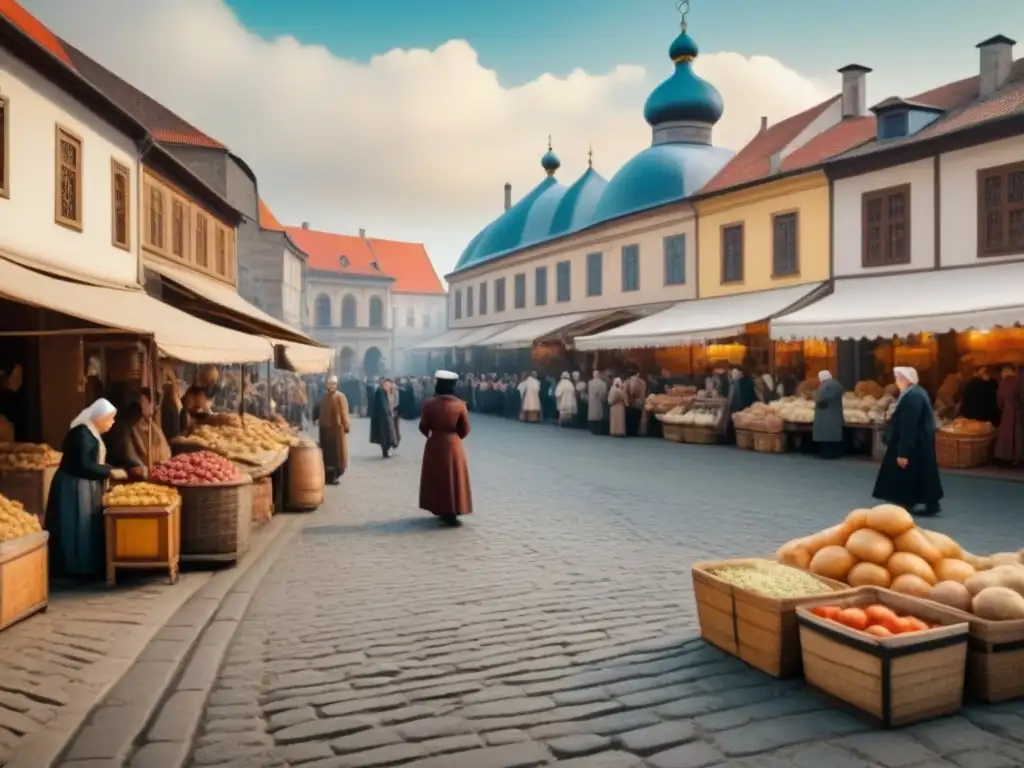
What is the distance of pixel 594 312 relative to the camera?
97.7 feet

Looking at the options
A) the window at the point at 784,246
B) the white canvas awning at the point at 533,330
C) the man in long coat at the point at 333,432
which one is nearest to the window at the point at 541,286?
the white canvas awning at the point at 533,330

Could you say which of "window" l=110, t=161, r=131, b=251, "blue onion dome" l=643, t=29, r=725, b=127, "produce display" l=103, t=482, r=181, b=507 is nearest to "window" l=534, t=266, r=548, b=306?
"blue onion dome" l=643, t=29, r=725, b=127

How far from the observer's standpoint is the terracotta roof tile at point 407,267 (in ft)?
242

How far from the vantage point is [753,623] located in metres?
4.94

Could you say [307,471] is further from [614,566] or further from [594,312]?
[594,312]

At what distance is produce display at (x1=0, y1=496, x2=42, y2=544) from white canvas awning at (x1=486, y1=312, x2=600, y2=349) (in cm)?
2285

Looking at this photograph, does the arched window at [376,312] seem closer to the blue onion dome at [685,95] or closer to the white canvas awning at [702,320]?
the blue onion dome at [685,95]

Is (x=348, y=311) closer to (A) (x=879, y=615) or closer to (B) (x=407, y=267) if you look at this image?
(B) (x=407, y=267)

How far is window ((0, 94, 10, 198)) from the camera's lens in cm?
997

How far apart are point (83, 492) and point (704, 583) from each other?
16.3ft

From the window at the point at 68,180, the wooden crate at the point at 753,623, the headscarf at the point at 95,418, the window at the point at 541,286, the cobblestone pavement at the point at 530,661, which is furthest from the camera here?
the window at the point at 541,286

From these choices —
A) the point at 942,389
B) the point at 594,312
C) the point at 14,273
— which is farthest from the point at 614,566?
the point at 594,312

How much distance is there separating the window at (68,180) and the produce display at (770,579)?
32.9ft

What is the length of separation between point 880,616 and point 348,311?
2462 inches
